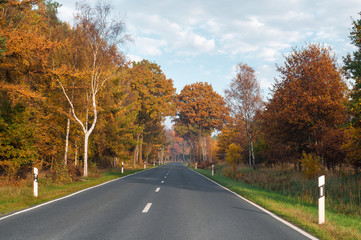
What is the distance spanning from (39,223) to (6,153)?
9.76 metres

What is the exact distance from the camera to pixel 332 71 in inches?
683

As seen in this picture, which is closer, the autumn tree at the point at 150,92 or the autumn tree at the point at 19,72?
the autumn tree at the point at 19,72

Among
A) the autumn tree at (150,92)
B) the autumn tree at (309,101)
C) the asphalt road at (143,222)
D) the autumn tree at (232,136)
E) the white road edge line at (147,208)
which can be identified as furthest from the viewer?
the autumn tree at (150,92)

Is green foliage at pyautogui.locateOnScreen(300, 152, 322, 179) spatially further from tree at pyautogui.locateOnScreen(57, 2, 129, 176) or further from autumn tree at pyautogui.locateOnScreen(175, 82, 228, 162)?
autumn tree at pyautogui.locateOnScreen(175, 82, 228, 162)

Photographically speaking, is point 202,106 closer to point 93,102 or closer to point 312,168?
point 93,102

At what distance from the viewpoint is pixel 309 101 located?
52.5ft

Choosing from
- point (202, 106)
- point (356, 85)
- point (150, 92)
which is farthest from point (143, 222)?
point (202, 106)

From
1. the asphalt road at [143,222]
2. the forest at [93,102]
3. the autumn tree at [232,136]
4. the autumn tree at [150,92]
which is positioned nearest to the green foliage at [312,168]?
the forest at [93,102]

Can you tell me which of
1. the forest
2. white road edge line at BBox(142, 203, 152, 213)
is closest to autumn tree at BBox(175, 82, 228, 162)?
the forest

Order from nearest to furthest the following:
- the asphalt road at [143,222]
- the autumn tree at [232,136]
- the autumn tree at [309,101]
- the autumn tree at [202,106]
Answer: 1. the asphalt road at [143,222]
2. the autumn tree at [309,101]
3. the autumn tree at [232,136]
4. the autumn tree at [202,106]

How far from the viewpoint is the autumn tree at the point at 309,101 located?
→ 1656cm

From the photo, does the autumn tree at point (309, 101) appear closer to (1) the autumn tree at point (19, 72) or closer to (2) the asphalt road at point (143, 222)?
(2) the asphalt road at point (143, 222)

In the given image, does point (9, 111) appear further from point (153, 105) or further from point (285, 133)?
point (153, 105)

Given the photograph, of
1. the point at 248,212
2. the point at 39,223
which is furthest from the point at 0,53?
the point at 248,212
